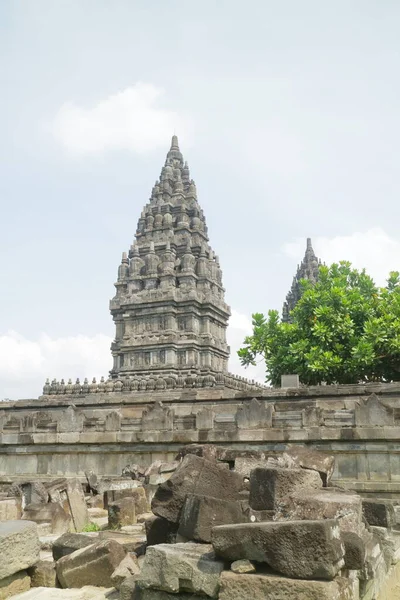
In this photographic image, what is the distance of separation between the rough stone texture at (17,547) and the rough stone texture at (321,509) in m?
2.56

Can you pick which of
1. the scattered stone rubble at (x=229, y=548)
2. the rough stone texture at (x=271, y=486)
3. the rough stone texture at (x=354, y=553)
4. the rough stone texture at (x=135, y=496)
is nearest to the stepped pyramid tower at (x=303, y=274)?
the rough stone texture at (x=135, y=496)

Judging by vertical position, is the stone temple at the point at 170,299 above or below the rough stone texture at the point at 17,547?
above

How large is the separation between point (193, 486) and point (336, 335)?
18889mm

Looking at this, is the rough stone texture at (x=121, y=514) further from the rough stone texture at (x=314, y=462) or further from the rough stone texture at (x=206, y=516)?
the rough stone texture at (x=206, y=516)

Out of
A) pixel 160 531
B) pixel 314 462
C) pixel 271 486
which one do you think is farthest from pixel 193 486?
pixel 314 462

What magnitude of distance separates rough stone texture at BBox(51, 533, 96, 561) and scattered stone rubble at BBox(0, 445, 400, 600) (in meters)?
0.01

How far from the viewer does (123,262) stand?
42438 mm

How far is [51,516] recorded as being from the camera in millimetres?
8336

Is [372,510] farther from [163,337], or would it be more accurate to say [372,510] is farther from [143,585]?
[163,337]

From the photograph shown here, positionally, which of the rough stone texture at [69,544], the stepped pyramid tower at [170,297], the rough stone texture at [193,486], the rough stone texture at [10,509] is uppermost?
the stepped pyramid tower at [170,297]

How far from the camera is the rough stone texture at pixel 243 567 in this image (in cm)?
436

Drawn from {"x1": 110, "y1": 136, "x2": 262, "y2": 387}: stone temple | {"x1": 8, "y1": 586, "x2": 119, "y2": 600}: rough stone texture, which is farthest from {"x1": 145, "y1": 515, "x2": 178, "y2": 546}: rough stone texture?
{"x1": 110, "y1": 136, "x2": 262, "y2": 387}: stone temple

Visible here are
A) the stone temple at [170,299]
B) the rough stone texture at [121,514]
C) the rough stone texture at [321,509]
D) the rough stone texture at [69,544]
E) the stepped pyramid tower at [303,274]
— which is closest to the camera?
the rough stone texture at [321,509]

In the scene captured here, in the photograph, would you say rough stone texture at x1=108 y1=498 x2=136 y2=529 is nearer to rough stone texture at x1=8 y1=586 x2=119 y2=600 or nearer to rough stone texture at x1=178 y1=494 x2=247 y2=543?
rough stone texture at x1=8 y1=586 x2=119 y2=600
